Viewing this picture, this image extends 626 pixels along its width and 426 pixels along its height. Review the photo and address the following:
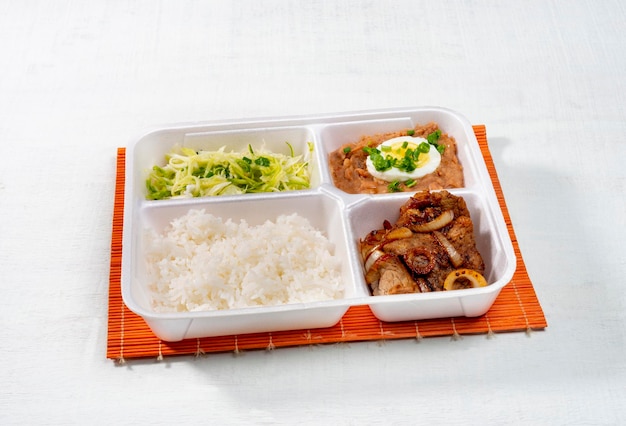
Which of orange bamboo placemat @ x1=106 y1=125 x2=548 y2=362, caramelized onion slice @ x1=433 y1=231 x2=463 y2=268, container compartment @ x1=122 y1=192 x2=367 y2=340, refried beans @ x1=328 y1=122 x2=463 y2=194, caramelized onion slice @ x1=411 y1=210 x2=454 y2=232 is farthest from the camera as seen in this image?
refried beans @ x1=328 y1=122 x2=463 y2=194

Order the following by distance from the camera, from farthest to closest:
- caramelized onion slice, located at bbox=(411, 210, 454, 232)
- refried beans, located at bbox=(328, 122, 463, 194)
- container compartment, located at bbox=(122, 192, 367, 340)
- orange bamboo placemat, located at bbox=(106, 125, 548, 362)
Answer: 1. refried beans, located at bbox=(328, 122, 463, 194)
2. caramelized onion slice, located at bbox=(411, 210, 454, 232)
3. orange bamboo placemat, located at bbox=(106, 125, 548, 362)
4. container compartment, located at bbox=(122, 192, 367, 340)

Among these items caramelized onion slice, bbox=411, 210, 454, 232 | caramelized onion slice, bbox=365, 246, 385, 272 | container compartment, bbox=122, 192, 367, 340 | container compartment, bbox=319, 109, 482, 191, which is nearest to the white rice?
container compartment, bbox=122, 192, 367, 340

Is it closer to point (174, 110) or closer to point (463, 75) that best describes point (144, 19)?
point (174, 110)

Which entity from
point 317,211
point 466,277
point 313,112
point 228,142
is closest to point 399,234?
point 466,277

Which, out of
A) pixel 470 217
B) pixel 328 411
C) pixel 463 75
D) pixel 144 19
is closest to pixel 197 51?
pixel 144 19

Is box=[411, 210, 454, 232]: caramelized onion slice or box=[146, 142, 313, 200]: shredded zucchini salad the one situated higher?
box=[411, 210, 454, 232]: caramelized onion slice

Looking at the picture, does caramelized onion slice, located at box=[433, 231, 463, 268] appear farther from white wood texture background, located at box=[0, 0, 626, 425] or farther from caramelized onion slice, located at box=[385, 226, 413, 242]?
white wood texture background, located at box=[0, 0, 626, 425]

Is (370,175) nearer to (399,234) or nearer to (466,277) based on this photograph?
(399,234)
